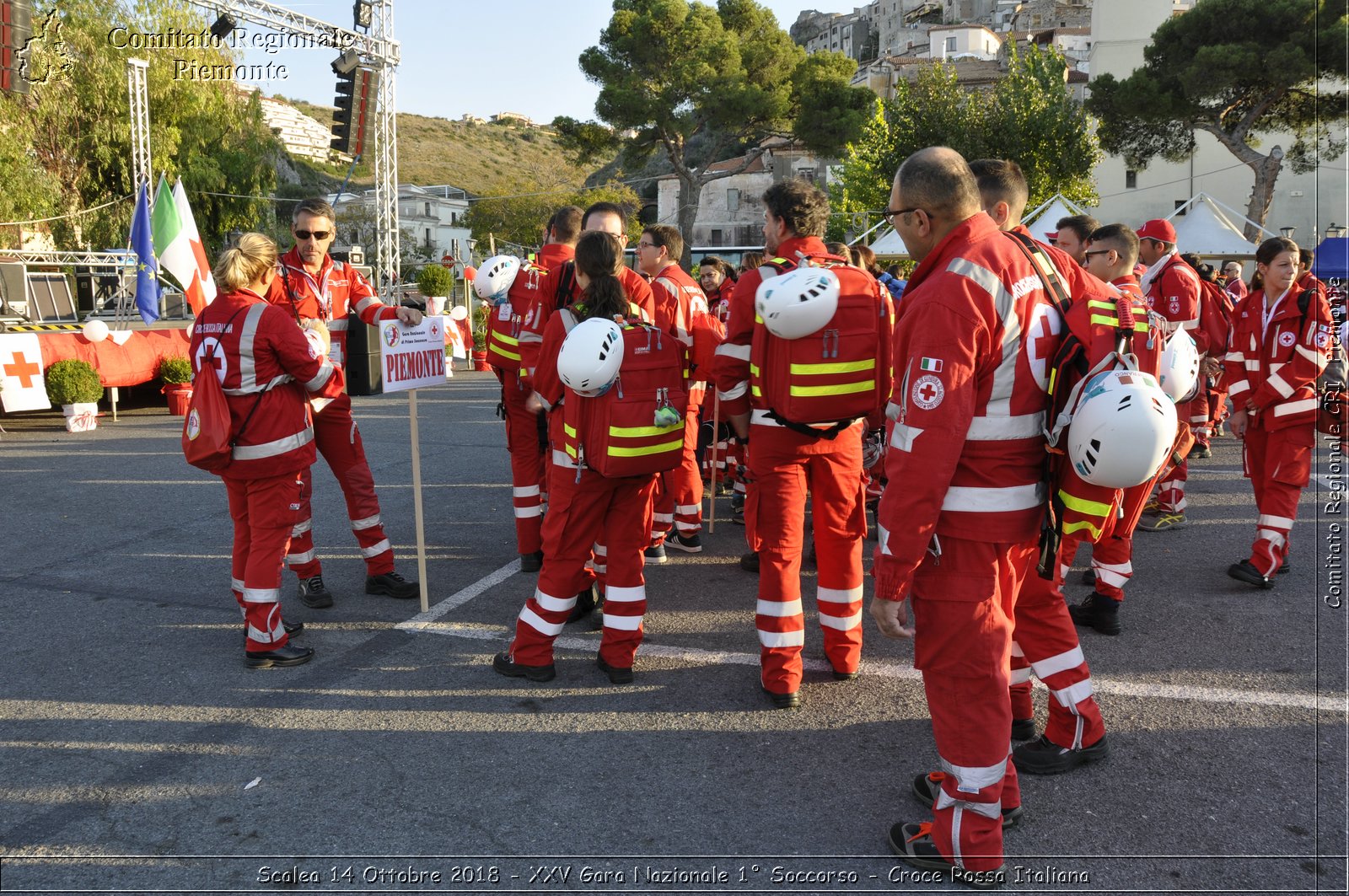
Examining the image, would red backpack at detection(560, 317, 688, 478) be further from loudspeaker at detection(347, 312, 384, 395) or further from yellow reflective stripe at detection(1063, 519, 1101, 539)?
loudspeaker at detection(347, 312, 384, 395)

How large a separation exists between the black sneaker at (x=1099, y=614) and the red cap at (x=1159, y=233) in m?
3.30

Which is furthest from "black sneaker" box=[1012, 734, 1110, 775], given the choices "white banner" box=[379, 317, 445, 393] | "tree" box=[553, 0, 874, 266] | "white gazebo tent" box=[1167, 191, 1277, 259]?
"tree" box=[553, 0, 874, 266]

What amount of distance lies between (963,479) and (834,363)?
1.28 meters

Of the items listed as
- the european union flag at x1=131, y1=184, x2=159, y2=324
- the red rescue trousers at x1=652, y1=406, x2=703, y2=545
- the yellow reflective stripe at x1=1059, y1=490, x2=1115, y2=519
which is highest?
the european union flag at x1=131, y1=184, x2=159, y2=324

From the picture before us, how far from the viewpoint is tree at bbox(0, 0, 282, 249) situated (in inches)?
1013

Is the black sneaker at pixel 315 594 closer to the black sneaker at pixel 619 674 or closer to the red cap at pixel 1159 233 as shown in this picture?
the black sneaker at pixel 619 674

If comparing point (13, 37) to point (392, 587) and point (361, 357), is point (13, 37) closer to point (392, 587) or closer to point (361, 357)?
point (361, 357)

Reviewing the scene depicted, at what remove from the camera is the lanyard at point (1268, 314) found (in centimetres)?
582

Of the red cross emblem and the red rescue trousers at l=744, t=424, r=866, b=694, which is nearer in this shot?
the red rescue trousers at l=744, t=424, r=866, b=694

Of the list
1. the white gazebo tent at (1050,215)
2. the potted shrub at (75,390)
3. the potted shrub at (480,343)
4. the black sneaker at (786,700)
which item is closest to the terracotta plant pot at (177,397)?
the potted shrub at (75,390)

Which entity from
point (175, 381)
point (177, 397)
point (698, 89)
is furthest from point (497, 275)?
point (698, 89)

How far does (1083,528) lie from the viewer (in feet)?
9.43

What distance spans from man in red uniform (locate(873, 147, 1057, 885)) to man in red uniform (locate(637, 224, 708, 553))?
2.04 meters

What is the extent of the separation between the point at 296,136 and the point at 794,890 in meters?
109
